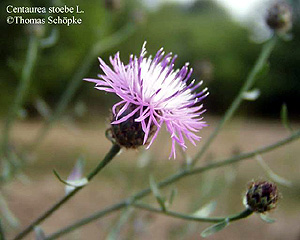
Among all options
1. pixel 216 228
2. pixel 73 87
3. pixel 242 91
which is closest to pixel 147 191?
pixel 216 228

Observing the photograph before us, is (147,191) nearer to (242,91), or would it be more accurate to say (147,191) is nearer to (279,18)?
(242,91)

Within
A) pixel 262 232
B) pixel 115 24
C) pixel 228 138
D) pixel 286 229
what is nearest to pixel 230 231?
pixel 262 232

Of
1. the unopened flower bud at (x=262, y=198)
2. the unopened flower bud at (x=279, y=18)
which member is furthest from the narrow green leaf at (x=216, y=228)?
the unopened flower bud at (x=279, y=18)

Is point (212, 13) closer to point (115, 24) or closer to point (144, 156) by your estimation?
point (115, 24)

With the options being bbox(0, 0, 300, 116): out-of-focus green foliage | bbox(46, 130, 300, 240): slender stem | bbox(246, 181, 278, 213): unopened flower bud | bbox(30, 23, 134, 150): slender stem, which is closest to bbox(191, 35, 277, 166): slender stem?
bbox(46, 130, 300, 240): slender stem

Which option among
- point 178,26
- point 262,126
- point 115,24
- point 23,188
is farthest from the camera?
point 178,26

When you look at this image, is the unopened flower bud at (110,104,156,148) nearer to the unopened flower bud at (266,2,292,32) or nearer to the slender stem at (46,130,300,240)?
the slender stem at (46,130,300,240)
